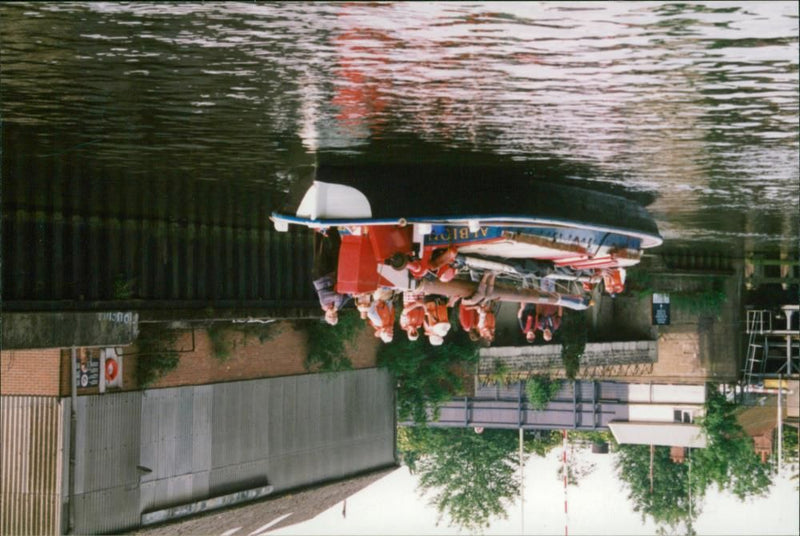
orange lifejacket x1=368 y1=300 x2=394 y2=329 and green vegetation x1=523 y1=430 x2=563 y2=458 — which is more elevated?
orange lifejacket x1=368 y1=300 x2=394 y2=329

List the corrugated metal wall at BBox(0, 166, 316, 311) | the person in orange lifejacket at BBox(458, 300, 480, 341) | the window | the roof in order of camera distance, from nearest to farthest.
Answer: the corrugated metal wall at BBox(0, 166, 316, 311), the person in orange lifejacket at BBox(458, 300, 480, 341), the roof, the window

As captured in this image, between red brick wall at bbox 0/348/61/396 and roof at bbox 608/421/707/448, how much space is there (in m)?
17.0

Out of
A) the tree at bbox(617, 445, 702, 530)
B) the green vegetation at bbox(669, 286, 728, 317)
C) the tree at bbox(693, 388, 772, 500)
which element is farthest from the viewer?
the tree at bbox(617, 445, 702, 530)

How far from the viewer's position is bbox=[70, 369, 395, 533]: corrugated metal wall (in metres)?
16.9

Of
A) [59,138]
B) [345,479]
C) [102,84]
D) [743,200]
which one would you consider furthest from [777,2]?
[345,479]

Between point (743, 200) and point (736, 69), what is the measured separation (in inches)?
282

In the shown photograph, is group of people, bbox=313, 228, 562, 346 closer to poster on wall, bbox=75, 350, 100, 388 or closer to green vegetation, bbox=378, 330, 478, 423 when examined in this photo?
poster on wall, bbox=75, 350, 100, 388

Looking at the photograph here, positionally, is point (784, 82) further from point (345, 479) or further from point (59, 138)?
point (345, 479)

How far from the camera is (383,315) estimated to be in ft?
49.5

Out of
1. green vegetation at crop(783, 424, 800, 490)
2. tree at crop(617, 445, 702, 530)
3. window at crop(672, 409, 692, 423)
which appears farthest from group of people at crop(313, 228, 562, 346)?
green vegetation at crop(783, 424, 800, 490)

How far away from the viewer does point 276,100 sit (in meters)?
9.30

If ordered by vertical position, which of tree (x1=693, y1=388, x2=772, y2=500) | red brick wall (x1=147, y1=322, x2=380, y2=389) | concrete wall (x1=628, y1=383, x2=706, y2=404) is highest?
red brick wall (x1=147, y1=322, x2=380, y2=389)

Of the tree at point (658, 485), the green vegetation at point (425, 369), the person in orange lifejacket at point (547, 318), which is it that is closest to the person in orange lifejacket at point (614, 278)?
the person in orange lifejacket at point (547, 318)

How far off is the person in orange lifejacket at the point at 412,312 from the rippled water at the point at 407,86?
3.45 m
